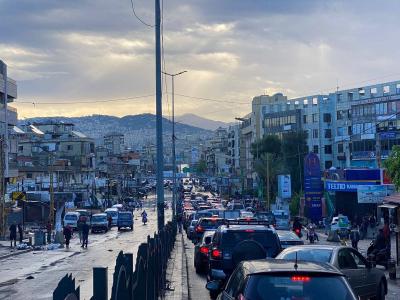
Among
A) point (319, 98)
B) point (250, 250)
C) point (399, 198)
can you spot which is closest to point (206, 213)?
point (399, 198)

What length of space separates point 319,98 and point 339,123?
9.01 metres

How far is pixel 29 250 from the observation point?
48.2 metres

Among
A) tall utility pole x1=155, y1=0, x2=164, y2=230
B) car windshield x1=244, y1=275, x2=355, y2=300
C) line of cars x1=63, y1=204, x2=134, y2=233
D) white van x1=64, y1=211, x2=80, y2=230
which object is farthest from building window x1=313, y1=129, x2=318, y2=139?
car windshield x1=244, y1=275, x2=355, y2=300

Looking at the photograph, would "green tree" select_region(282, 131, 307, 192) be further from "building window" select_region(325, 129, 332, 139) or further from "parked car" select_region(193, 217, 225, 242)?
"parked car" select_region(193, 217, 225, 242)

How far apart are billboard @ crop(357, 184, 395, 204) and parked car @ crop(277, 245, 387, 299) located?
133 feet

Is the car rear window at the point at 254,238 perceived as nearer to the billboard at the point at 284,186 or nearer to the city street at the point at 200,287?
the city street at the point at 200,287

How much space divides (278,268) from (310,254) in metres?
6.55

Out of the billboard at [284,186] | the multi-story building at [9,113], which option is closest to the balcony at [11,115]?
the multi-story building at [9,113]

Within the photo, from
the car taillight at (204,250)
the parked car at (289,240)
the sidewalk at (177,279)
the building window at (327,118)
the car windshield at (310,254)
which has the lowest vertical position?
the sidewalk at (177,279)

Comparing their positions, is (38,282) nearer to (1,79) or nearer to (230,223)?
(230,223)

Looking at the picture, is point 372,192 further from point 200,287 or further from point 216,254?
point 216,254

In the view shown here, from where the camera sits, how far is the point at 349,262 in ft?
52.0

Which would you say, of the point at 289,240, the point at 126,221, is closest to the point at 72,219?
the point at 126,221

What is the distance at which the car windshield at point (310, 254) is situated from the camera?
50.0 feet
